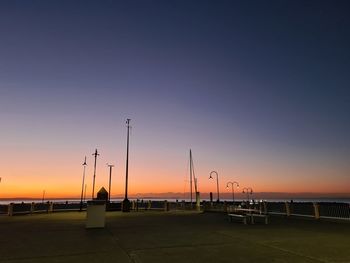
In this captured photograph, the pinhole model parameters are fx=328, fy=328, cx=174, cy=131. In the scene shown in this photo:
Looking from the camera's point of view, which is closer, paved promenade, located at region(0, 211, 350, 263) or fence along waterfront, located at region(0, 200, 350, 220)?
paved promenade, located at region(0, 211, 350, 263)

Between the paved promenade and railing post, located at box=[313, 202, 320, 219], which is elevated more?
railing post, located at box=[313, 202, 320, 219]

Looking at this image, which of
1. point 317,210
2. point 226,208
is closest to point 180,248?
A: point 317,210

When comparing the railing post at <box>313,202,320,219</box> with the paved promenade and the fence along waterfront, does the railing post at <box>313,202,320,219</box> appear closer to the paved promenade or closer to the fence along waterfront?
the fence along waterfront

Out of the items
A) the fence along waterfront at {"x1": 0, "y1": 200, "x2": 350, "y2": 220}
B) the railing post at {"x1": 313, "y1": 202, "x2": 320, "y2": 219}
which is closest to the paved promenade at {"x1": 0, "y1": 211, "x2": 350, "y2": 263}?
the fence along waterfront at {"x1": 0, "y1": 200, "x2": 350, "y2": 220}

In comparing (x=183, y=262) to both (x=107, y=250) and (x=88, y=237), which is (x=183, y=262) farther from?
(x=88, y=237)

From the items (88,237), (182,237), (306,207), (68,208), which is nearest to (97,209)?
(88,237)

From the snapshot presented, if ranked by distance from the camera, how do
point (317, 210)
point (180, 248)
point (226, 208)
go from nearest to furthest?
point (180, 248)
point (317, 210)
point (226, 208)

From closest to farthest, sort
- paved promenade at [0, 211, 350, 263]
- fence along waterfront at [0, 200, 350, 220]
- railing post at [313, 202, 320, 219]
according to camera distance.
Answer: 1. paved promenade at [0, 211, 350, 263]
2. fence along waterfront at [0, 200, 350, 220]
3. railing post at [313, 202, 320, 219]

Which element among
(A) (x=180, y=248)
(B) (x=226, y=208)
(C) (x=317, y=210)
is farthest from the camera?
(B) (x=226, y=208)

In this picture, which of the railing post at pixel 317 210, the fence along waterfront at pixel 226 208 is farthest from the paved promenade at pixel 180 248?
the railing post at pixel 317 210

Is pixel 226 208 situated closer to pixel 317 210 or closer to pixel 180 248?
pixel 317 210

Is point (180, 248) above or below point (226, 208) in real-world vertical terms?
below

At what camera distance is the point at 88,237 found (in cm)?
1342

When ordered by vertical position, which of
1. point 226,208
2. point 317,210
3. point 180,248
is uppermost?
point 226,208
